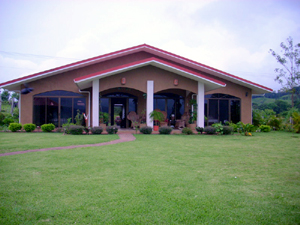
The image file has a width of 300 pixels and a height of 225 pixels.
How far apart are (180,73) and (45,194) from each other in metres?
12.3

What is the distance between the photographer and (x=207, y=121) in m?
18.8

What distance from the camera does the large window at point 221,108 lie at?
61.6ft

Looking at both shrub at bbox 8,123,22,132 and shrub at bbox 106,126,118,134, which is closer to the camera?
shrub at bbox 106,126,118,134

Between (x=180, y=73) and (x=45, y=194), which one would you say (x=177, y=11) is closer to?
(x=180, y=73)

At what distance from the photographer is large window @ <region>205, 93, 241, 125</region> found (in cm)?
1877

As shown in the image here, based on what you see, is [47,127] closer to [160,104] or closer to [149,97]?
[149,97]

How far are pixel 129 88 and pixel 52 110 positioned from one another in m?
5.72

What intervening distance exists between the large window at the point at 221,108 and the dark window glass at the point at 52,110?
1127 cm

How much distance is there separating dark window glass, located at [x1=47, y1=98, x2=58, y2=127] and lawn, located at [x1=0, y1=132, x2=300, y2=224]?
1023 centimetres

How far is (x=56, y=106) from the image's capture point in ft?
55.0

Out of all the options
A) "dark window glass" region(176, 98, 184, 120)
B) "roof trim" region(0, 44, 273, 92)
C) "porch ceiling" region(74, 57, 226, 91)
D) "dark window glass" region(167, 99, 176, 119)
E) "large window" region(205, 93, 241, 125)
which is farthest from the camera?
"dark window glass" region(176, 98, 184, 120)

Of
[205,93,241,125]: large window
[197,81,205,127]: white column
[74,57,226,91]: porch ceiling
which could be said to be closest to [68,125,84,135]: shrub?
[74,57,226,91]: porch ceiling

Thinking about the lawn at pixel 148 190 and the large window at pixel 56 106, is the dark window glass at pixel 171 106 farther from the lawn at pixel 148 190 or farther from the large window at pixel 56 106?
the lawn at pixel 148 190

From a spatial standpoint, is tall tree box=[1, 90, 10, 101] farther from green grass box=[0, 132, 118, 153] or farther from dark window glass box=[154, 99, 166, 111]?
green grass box=[0, 132, 118, 153]
